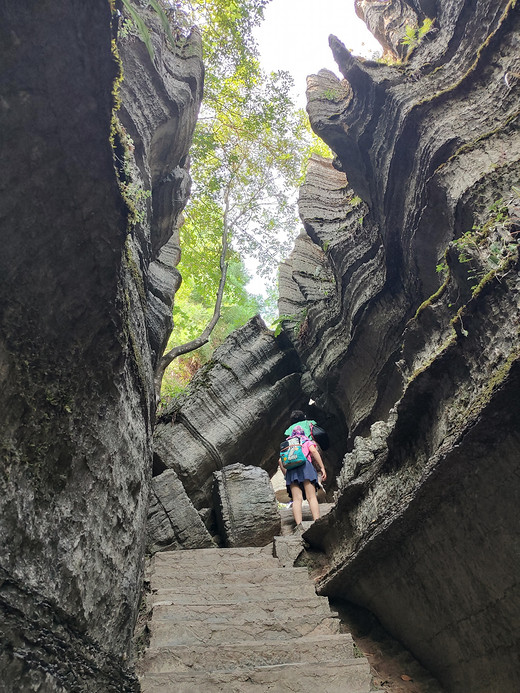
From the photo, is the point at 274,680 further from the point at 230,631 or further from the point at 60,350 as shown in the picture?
the point at 60,350

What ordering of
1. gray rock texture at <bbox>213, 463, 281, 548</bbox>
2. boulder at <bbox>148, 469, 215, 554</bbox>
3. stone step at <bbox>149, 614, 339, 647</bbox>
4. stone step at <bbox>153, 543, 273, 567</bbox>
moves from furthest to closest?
gray rock texture at <bbox>213, 463, 281, 548</bbox>, boulder at <bbox>148, 469, 215, 554</bbox>, stone step at <bbox>153, 543, 273, 567</bbox>, stone step at <bbox>149, 614, 339, 647</bbox>

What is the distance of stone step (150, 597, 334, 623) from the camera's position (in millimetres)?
4477

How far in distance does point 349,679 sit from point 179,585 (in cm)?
237

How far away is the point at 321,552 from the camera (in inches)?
251

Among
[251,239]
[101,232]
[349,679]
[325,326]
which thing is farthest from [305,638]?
[251,239]

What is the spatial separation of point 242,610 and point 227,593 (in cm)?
41

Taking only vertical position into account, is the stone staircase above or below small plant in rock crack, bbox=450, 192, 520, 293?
below

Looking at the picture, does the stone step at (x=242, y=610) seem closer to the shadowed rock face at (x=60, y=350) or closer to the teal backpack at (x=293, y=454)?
the shadowed rock face at (x=60, y=350)

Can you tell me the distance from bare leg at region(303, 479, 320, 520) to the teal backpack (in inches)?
13.6

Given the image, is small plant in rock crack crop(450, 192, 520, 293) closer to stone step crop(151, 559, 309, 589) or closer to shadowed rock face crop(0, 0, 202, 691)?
shadowed rock face crop(0, 0, 202, 691)

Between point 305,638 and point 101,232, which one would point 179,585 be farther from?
point 101,232

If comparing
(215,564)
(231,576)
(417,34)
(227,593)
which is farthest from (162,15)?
(417,34)

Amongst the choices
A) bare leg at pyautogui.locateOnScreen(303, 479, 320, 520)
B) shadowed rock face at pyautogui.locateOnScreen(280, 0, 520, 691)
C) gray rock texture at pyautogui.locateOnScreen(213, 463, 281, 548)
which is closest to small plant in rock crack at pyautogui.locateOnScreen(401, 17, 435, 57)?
shadowed rock face at pyautogui.locateOnScreen(280, 0, 520, 691)

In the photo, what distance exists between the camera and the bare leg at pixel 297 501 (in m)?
7.55
